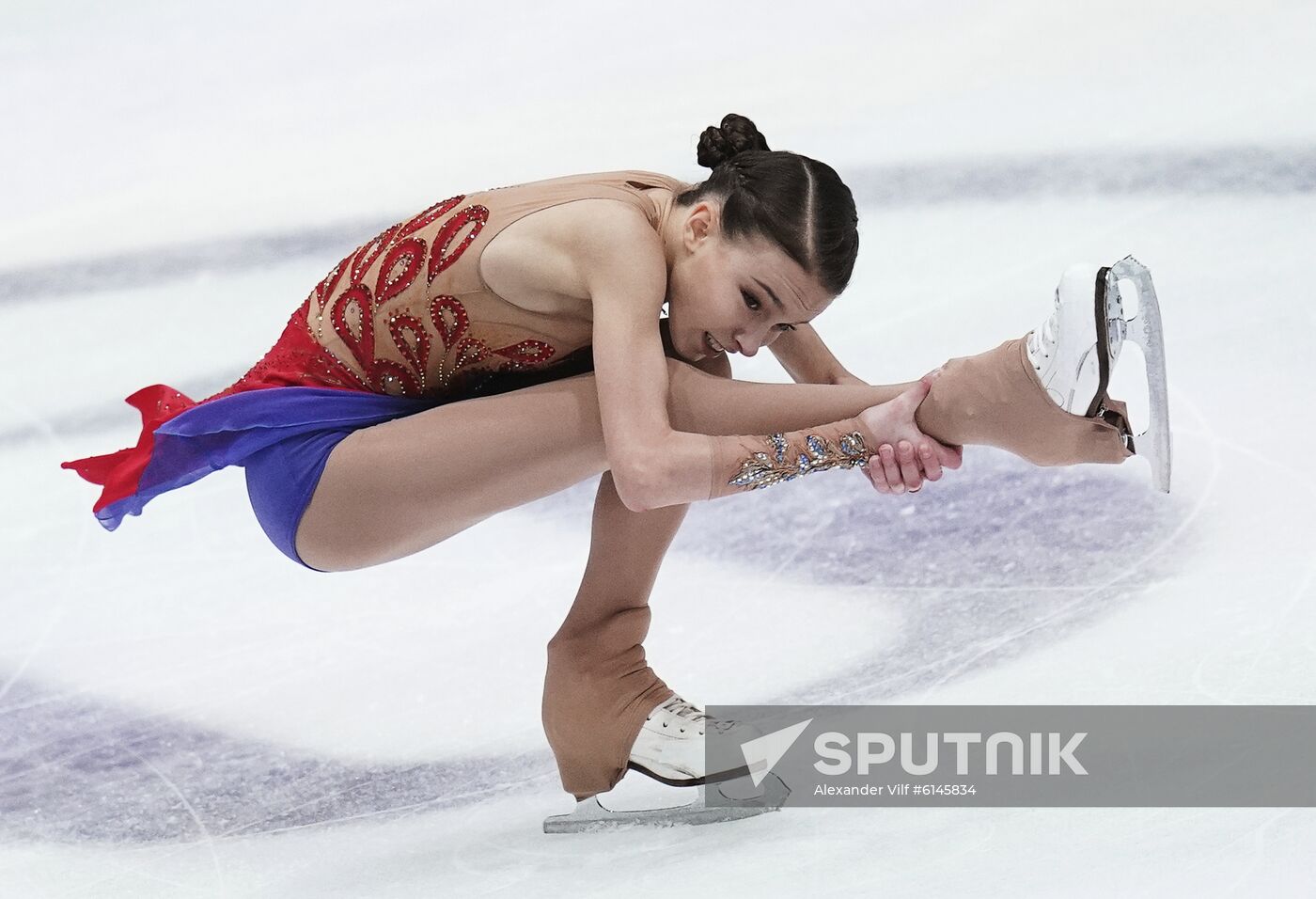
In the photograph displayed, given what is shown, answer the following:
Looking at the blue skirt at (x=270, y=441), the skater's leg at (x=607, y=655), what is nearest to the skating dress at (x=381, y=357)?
the blue skirt at (x=270, y=441)

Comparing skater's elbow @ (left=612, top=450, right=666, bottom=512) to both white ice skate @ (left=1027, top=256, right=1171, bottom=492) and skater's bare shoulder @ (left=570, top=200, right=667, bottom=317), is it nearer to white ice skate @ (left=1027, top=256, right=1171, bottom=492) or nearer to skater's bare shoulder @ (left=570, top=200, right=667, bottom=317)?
skater's bare shoulder @ (left=570, top=200, right=667, bottom=317)

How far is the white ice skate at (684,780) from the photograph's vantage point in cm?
232

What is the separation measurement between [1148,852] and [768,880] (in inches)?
18.9

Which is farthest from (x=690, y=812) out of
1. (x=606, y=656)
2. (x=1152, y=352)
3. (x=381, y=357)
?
(x=1152, y=352)

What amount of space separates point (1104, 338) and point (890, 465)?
13.5 inches

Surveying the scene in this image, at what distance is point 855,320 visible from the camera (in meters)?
4.12

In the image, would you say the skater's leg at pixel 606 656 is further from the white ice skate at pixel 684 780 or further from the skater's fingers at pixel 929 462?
the skater's fingers at pixel 929 462

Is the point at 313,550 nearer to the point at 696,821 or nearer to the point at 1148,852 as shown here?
the point at 696,821

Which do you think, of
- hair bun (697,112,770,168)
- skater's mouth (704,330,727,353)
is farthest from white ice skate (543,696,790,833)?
hair bun (697,112,770,168)

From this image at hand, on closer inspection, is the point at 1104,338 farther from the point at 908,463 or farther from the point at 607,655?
the point at 607,655

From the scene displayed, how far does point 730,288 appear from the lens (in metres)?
2.16

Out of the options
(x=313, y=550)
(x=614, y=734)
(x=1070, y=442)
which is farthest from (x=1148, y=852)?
(x=313, y=550)

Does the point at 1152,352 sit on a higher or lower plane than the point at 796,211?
lower

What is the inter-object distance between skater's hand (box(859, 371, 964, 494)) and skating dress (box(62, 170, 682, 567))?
0.44 metres
